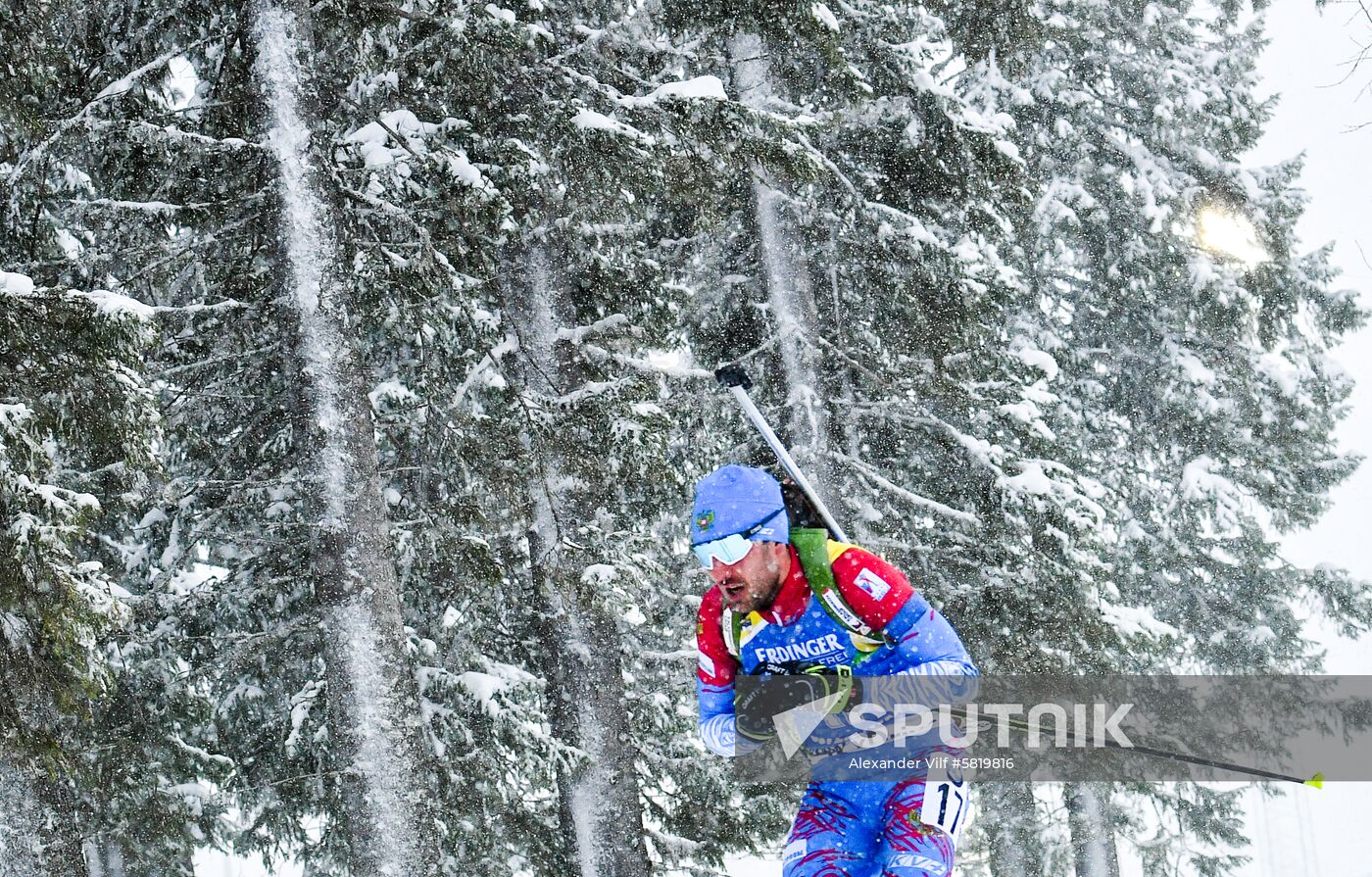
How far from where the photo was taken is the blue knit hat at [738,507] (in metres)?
4.18

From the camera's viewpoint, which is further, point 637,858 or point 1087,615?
point 1087,615

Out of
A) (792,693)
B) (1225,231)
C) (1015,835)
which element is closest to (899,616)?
(792,693)

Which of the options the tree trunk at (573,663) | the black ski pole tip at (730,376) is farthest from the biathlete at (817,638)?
the tree trunk at (573,663)

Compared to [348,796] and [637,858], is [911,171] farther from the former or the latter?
[348,796]

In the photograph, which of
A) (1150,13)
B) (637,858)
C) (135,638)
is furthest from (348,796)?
(1150,13)

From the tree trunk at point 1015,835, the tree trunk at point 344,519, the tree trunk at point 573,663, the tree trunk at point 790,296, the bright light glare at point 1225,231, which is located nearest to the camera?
the tree trunk at point 344,519

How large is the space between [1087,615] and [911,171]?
198 inches

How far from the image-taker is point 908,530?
1290cm

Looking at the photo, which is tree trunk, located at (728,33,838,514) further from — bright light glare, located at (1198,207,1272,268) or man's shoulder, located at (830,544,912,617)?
bright light glare, located at (1198,207,1272,268)

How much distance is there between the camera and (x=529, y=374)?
34.6 ft

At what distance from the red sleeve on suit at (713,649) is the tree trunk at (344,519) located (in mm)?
2823

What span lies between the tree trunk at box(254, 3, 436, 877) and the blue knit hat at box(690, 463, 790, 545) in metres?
3.43

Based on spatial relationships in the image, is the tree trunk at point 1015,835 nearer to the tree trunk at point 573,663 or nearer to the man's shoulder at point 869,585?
the tree trunk at point 573,663

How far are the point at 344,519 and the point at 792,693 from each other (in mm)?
3504
